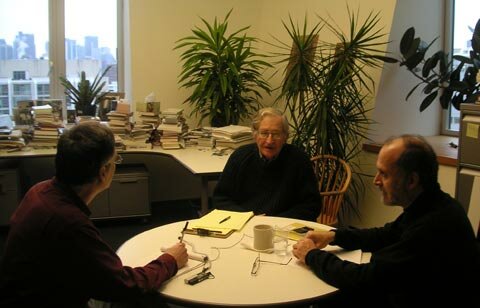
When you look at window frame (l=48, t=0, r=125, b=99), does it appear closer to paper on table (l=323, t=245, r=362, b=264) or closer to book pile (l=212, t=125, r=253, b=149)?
book pile (l=212, t=125, r=253, b=149)

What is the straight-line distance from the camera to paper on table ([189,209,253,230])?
2.13 meters

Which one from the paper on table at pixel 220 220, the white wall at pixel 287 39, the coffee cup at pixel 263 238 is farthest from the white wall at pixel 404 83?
the coffee cup at pixel 263 238

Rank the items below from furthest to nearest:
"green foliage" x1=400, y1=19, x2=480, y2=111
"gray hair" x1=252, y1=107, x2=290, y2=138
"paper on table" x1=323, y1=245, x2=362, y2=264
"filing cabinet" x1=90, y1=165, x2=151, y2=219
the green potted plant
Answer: the green potted plant → "filing cabinet" x1=90, y1=165, x2=151, y2=219 → "green foliage" x1=400, y1=19, x2=480, y2=111 → "gray hair" x1=252, y1=107, x2=290, y2=138 → "paper on table" x1=323, y1=245, x2=362, y2=264

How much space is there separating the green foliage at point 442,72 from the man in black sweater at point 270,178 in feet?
5.05

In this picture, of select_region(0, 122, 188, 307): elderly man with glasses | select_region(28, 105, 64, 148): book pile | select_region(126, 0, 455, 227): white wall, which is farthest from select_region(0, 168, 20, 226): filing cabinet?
select_region(0, 122, 188, 307): elderly man with glasses

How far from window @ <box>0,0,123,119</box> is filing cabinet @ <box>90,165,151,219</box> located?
140 centimetres

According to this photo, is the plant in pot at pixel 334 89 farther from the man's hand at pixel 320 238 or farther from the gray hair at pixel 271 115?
the man's hand at pixel 320 238

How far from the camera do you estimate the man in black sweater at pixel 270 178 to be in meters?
2.66

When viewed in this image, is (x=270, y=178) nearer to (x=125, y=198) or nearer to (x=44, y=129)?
(x=125, y=198)

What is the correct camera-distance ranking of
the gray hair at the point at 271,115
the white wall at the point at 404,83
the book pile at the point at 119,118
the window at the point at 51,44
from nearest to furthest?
the gray hair at the point at 271,115, the white wall at the point at 404,83, the book pile at the point at 119,118, the window at the point at 51,44

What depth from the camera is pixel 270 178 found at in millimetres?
2736

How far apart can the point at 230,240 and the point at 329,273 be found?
1.75 feet

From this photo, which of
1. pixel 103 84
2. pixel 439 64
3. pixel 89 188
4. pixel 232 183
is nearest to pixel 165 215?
pixel 103 84

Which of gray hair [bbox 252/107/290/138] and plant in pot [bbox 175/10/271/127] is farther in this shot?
plant in pot [bbox 175/10/271/127]
